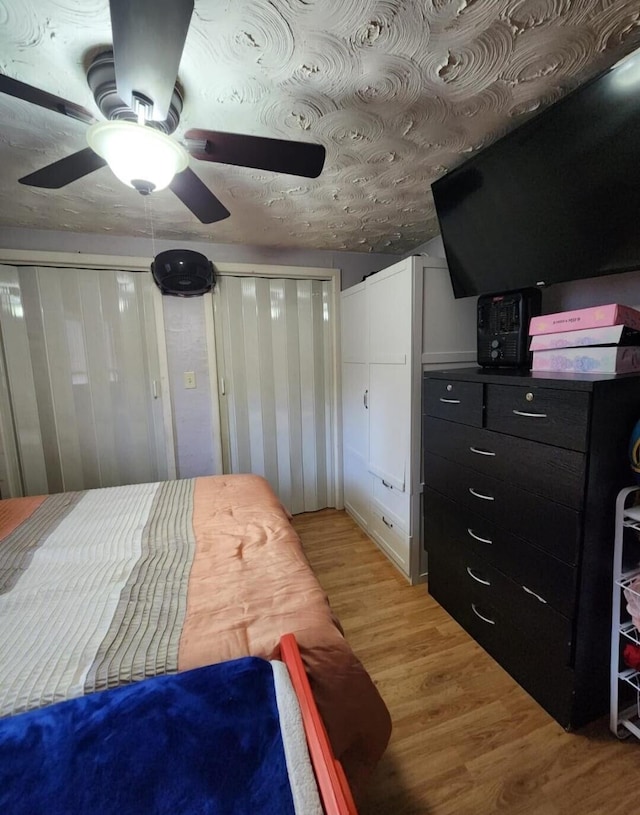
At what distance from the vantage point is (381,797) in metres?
1.04

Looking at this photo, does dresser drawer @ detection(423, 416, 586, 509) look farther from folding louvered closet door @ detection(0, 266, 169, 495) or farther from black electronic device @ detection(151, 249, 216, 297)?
folding louvered closet door @ detection(0, 266, 169, 495)

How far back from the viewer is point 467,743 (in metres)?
1.17

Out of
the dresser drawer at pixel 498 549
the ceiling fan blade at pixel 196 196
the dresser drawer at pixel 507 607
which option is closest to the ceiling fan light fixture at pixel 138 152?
the ceiling fan blade at pixel 196 196

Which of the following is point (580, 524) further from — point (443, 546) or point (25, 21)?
point (25, 21)

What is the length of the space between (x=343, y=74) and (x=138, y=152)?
65 centimetres

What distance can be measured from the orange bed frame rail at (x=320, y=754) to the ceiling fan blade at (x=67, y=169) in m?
1.53

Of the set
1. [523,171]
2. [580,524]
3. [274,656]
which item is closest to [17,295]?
[274,656]

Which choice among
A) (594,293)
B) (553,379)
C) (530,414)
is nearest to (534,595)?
(530,414)

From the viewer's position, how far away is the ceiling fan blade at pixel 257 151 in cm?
99

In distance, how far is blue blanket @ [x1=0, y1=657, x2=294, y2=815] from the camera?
0.53m

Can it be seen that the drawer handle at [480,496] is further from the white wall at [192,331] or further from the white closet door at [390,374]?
the white wall at [192,331]

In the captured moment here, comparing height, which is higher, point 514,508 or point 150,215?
point 150,215

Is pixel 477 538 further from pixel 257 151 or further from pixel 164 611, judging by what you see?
pixel 257 151

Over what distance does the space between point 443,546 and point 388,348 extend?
44.9 inches
